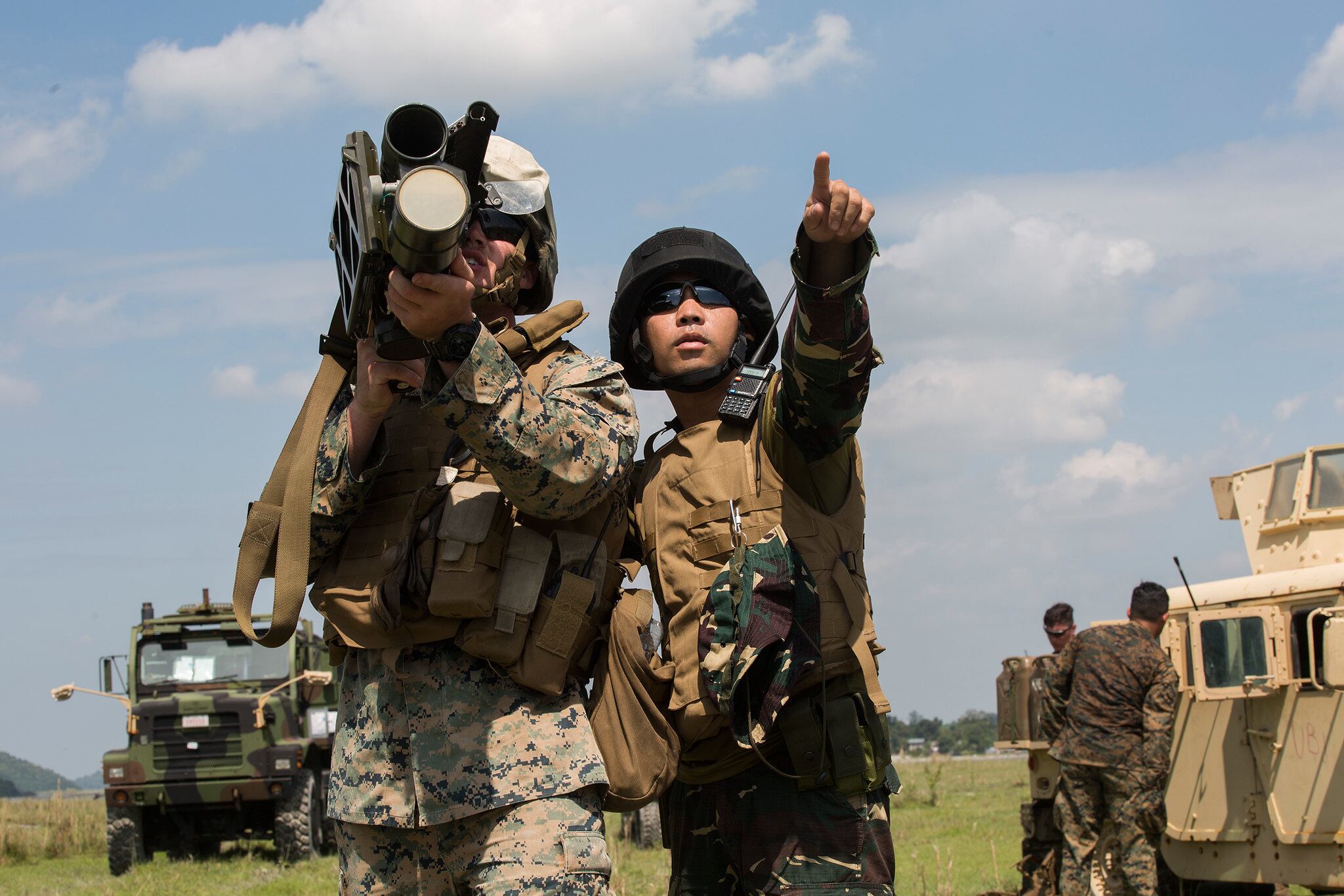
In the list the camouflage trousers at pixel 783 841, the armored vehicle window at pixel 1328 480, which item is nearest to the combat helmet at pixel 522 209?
the camouflage trousers at pixel 783 841

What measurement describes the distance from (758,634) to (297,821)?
12.0 meters

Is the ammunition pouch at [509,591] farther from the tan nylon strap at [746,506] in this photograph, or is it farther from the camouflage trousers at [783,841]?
the camouflage trousers at [783,841]

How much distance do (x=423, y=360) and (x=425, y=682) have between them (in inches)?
24.8

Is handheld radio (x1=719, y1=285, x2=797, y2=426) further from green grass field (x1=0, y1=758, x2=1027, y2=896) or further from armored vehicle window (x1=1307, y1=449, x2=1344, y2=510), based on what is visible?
armored vehicle window (x1=1307, y1=449, x2=1344, y2=510)

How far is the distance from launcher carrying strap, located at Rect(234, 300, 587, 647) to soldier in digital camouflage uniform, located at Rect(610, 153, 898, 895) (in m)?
0.49

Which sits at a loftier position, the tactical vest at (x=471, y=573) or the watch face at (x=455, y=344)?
the watch face at (x=455, y=344)

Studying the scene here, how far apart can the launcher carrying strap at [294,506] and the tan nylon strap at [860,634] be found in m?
0.80

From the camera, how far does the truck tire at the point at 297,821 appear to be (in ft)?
44.2

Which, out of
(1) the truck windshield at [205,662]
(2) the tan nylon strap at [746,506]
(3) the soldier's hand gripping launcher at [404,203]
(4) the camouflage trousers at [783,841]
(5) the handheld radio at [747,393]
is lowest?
(4) the camouflage trousers at [783,841]

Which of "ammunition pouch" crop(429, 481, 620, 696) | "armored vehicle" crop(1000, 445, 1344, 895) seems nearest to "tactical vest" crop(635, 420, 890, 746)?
"ammunition pouch" crop(429, 481, 620, 696)

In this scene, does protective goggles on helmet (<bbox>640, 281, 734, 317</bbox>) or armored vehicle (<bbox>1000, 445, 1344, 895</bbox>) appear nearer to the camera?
protective goggles on helmet (<bbox>640, 281, 734, 317</bbox>)

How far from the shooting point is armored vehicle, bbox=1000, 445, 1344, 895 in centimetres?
758

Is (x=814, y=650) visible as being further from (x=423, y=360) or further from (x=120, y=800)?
(x=120, y=800)

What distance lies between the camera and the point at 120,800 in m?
13.5
